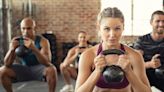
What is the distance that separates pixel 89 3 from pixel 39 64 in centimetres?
379

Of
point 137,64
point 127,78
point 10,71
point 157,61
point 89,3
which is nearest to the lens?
point 127,78

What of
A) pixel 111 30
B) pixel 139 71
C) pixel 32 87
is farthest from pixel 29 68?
pixel 111 30

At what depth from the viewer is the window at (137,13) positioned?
293 inches

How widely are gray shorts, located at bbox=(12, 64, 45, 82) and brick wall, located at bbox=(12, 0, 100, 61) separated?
363 centimetres

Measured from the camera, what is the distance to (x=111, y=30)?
2.06 metres

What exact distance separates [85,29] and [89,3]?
1.96 ft

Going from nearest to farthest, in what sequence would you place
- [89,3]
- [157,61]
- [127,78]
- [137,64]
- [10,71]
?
[127,78] → [137,64] → [157,61] → [10,71] → [89,3]

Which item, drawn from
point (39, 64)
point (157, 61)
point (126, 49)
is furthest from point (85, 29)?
point (126, 49)

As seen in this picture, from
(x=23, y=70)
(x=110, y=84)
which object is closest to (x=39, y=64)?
(x=23, y=70)

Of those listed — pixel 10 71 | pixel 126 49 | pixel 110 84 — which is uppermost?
pixel 126 49

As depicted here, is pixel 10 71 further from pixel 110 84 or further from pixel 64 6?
pixel 64 6

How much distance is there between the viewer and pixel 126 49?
2252 millimetres

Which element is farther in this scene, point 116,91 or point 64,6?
point 64,6

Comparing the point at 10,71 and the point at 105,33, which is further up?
the point at 105,33
